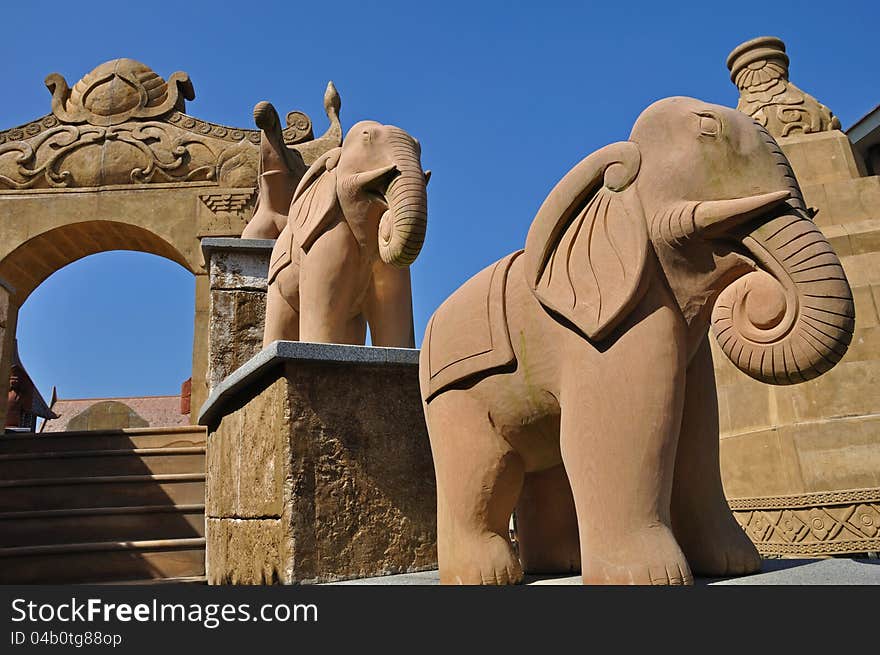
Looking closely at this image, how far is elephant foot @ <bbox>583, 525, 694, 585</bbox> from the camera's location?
6.24ft

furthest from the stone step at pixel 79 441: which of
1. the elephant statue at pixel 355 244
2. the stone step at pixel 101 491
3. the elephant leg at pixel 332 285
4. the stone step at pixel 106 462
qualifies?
the elephant leg at pixel 332 285

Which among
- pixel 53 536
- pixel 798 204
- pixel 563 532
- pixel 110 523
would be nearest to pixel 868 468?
pixel 563 532

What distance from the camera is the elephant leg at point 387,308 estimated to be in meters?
3.93

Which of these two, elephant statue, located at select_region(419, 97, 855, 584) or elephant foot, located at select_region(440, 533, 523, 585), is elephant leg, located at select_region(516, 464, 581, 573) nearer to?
elephant statue, located at select_region(419, 97, 855, 584)

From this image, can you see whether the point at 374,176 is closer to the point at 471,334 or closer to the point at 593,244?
the point at 471,334

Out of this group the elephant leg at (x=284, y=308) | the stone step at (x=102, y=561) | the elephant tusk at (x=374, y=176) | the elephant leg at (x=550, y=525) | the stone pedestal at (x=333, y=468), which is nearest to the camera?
the elephant leg at (x=550, y=525)

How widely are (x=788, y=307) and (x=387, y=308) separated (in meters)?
2.37

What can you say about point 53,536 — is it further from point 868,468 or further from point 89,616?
point 868,468

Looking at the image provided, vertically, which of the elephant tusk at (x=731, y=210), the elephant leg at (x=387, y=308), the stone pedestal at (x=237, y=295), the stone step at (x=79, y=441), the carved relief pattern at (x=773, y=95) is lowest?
the elephant tusk at (x=731, y=210)

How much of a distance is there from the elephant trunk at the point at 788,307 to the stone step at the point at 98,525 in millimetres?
4548

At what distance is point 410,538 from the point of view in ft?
10.1

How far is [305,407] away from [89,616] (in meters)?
1.26

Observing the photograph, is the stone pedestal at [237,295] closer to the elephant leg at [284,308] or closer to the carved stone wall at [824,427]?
the elephant leg at [284,308]

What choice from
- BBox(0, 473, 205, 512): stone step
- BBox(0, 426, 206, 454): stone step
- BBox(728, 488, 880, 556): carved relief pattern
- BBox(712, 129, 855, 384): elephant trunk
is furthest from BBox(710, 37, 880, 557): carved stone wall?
BBox(0, 426, 206, 454): stone step
